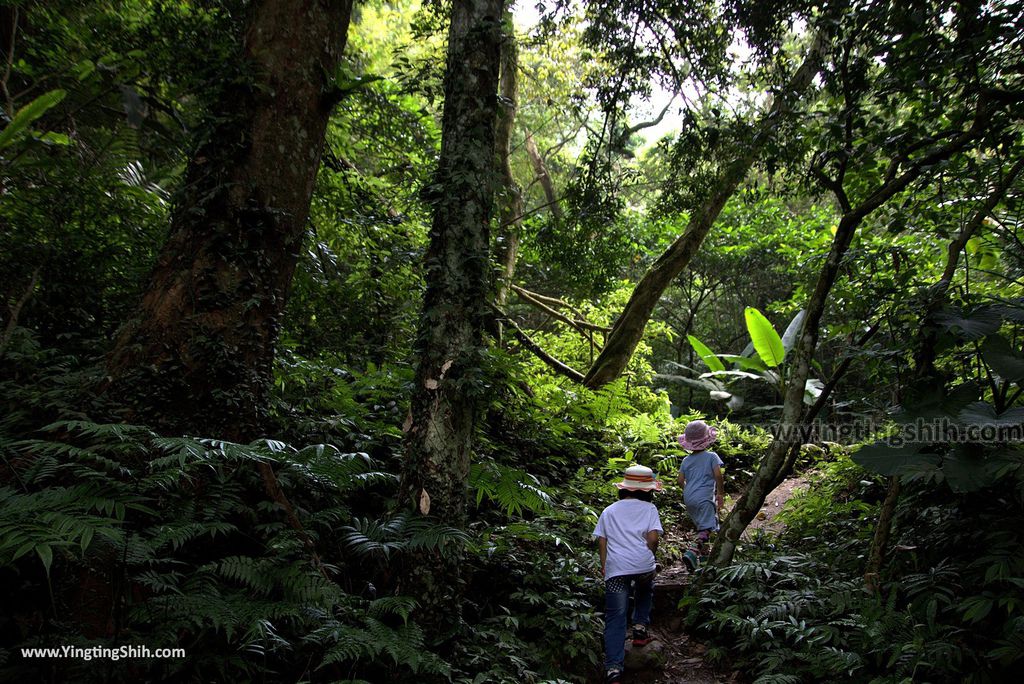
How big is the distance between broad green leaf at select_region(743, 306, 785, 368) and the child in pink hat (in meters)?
4.38

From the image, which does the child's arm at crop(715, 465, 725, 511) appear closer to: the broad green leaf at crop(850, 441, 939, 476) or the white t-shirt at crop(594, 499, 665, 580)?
the white t-shirt at crop(594, 499, 665, 580)

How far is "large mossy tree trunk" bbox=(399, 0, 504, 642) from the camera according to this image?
3395 mm

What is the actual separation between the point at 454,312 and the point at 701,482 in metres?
3.97

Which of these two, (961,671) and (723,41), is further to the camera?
(723,41)

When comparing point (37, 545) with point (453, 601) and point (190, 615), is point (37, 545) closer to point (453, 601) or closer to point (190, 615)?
point (190, 615)

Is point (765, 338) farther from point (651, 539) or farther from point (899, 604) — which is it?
point (651, 539)

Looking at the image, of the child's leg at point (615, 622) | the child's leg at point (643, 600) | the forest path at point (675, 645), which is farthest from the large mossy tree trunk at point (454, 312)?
the forest path at point (675, 645)

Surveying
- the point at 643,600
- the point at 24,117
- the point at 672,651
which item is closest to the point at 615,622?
the point at 643,600

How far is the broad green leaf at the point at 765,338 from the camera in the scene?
9945 millimetres

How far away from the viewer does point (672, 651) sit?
471 centimetres

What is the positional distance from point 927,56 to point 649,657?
498cm

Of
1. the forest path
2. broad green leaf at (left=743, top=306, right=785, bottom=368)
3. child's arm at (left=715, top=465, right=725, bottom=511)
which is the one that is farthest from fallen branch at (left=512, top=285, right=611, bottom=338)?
the forest path

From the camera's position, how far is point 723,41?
19.0 ft

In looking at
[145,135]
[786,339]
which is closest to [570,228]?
[145,135]
